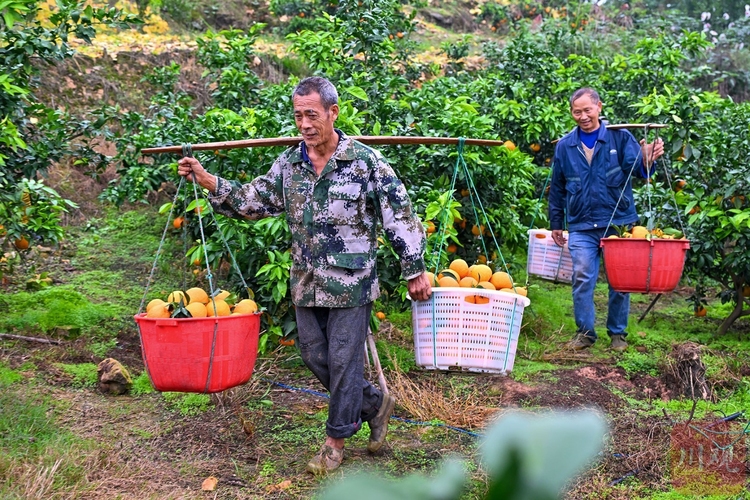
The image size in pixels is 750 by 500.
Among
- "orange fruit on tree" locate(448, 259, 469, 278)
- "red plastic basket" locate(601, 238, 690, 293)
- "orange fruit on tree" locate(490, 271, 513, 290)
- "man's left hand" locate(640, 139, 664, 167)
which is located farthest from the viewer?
"man's left hand" locate(640, 139, 664, 167)

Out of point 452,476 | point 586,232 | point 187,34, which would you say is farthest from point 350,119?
point 187,34

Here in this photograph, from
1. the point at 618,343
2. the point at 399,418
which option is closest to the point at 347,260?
the point at 399,418

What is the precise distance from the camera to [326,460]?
356 cm

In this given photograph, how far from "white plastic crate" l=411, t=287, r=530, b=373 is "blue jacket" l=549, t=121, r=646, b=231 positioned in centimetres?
186

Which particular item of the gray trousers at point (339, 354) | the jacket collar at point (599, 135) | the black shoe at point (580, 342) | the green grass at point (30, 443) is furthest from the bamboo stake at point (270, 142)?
the black shoe at point (580, 342)

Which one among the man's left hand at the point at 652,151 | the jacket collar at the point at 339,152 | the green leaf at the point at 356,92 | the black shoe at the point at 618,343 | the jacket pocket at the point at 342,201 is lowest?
the black shoe at the point at 618,343

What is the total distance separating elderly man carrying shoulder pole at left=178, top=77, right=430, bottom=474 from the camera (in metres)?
3.42

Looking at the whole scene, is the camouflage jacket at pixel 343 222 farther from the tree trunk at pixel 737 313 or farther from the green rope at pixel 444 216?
the tree trunk at pixel 737 313

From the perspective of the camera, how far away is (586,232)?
5605 mm

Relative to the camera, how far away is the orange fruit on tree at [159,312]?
332cm

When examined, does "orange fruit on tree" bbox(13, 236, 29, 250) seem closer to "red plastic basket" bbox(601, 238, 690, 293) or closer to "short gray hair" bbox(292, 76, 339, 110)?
"short gray hair" bbox(292, 76, 339, 110)

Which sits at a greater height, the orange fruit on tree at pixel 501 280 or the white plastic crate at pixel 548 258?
the orange fruit on tree at pixel 501 280

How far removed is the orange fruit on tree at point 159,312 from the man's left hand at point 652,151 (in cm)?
328

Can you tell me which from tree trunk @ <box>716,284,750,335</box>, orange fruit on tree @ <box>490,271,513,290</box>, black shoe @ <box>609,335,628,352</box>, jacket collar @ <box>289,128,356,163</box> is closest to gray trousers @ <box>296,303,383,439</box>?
jacket collar @ <box>289,128,356,163</box>
